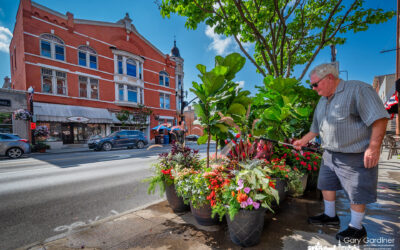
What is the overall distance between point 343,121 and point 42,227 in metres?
4.53

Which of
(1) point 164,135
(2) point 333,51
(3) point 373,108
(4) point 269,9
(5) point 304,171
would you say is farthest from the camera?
(1) point 164,135

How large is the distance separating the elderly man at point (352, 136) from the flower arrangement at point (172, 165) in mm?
1965

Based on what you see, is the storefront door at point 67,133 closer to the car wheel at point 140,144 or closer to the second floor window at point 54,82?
the second floor window at point 54,82

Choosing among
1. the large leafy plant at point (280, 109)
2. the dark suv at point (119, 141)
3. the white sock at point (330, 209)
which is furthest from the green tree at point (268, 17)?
the dark suv at point (119, 141)

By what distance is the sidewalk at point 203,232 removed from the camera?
199 centimetres

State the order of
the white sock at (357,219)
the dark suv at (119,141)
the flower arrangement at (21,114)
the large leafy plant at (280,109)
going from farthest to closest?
1. the dark suv at (119,141)
2. the flower arrangement at (21,114)
3. the large leafy plant at (280,109)
4. the white sock at (357,219)

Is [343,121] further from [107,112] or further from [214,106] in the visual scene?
[107,112]

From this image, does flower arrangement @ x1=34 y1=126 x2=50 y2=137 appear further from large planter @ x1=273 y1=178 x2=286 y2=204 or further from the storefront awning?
large planter @ x1=273 y1=178 x2=286 y2=204

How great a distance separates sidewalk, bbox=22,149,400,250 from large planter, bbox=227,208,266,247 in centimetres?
13

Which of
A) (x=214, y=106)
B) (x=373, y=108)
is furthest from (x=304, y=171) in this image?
(x=214, y=106)

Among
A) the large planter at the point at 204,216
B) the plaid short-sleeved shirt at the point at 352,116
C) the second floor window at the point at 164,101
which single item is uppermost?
the second floor window at the point at 164,101

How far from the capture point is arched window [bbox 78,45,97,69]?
1819 cm

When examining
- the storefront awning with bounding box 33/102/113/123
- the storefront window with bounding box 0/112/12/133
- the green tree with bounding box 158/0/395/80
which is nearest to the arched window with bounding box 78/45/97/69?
the storefront awning with bounding box 33/102/113/123

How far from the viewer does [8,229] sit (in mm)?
2734
